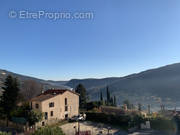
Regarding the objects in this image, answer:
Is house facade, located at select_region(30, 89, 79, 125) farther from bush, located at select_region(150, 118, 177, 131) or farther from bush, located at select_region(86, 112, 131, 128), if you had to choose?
bush, located at select_region(150, 118, 177, 131)

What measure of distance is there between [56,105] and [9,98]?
10.8m

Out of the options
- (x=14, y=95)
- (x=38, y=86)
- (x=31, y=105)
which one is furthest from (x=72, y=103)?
(x=38, y=86)

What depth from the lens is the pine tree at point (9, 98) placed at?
41781mm

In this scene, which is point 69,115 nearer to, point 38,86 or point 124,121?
point 124,121

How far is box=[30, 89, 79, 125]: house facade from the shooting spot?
4219 centimetres

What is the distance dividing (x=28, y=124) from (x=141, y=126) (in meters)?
23.1

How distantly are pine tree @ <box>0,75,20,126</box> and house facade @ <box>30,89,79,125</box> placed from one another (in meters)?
4.15

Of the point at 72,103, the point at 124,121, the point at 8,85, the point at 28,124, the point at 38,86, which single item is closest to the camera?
the point at 28,124

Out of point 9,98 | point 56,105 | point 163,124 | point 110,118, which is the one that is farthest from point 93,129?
point 9,98

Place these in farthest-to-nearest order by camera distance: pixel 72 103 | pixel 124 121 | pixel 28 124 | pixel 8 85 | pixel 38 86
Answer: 1. pixel 38 86
2. pixel 72 103
3. pixel 8 85
4. pixel 124 121
5. pixel 28 124

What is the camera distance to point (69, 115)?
1923 inches

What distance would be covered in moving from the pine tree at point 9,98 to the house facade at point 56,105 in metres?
4.15

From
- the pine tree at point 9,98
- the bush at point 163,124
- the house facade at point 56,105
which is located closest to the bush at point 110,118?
the house facade at point 56,105

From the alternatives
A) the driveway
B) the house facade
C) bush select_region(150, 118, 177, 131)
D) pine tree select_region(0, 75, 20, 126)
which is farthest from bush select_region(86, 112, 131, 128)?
pine tree select_region(0, 75, 20, 126)
